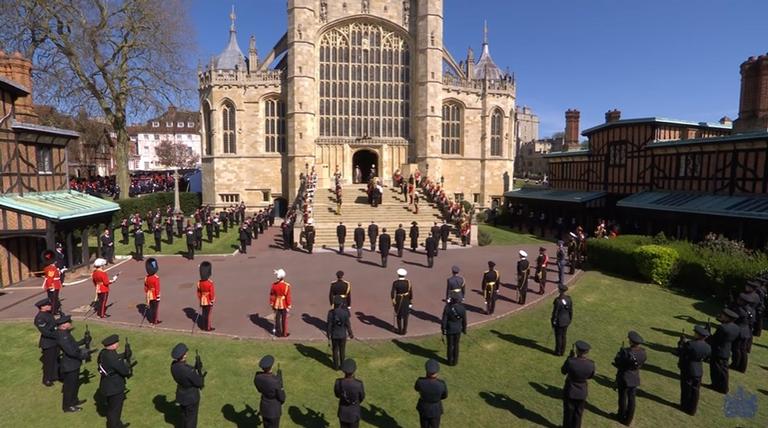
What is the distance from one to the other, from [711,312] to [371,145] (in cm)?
2531

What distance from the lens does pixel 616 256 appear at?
16.5 m

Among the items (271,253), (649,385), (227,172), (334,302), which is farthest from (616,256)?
(227,172)

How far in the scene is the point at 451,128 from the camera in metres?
36.7

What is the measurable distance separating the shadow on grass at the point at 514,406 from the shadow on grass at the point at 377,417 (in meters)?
1.77

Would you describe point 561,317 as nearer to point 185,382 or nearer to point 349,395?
point 349,395

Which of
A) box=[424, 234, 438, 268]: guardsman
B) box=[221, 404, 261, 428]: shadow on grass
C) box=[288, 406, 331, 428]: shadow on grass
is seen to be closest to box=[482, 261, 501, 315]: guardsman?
box=[424, 234, 438, 268]: guardsman

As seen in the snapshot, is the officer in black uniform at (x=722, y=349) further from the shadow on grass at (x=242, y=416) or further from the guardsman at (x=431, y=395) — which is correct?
the shadow on grass at (x=242, y=416)

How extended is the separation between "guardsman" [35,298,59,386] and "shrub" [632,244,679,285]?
16488mm

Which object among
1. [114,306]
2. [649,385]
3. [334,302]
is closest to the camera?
[649,385]

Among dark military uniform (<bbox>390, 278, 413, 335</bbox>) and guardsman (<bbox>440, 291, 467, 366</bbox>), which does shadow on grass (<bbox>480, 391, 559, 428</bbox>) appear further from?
dark military uniform (<bbox>390, 278, 413, 335</bbox>)

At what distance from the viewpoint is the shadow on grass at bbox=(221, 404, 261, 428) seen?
22.8 feet

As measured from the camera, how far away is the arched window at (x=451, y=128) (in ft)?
120

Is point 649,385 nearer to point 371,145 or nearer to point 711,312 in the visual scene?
point 711,312

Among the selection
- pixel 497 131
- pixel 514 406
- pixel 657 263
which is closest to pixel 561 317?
pixel 514 406
